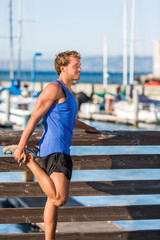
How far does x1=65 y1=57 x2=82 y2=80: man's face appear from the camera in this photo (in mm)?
3992

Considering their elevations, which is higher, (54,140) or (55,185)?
(54,140)

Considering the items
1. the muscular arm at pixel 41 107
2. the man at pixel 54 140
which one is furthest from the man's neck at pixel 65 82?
the muscular arm at pixel 41 107

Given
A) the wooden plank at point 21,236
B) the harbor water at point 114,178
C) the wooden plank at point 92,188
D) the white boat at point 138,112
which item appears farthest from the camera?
the white boat at point 138,112

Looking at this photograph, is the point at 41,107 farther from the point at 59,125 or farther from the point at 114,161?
the point at 114,161

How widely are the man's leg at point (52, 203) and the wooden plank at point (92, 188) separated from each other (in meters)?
0.54

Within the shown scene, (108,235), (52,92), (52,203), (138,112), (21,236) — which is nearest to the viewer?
(52,92)

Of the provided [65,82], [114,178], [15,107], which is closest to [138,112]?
[15,107]

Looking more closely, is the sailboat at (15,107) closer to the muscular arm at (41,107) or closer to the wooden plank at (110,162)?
the wooden plank at (110,162)

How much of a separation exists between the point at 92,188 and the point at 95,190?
4 centimetres

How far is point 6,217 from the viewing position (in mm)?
4438

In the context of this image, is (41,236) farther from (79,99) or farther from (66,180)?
(79,99)

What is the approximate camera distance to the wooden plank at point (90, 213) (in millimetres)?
4483

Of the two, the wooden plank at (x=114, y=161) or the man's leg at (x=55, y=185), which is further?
the wooden plank at (x=114, y=161)

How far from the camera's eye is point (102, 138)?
4.62 meters
